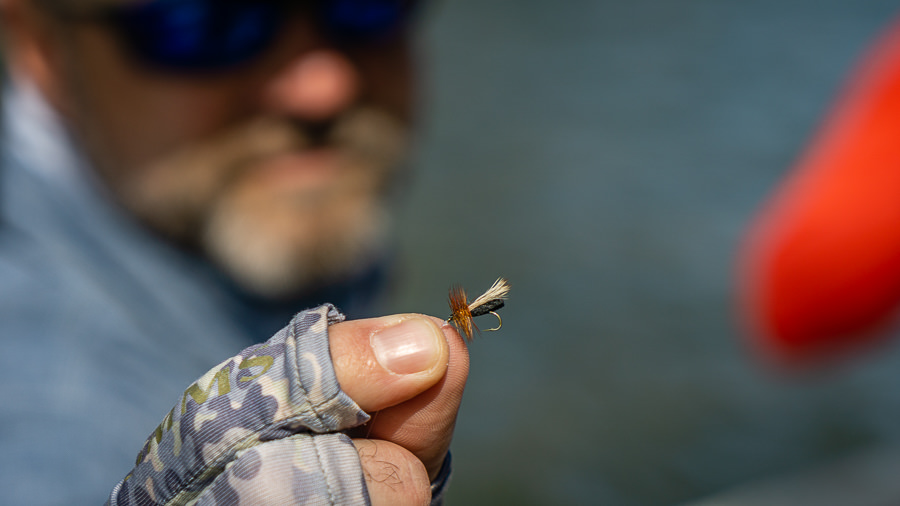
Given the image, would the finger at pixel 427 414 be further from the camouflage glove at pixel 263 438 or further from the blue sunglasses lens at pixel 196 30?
the blue sunglasses lens at pixel 196 30

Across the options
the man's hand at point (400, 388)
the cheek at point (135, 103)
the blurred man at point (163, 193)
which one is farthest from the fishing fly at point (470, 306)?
the cheek at point (135, 103)

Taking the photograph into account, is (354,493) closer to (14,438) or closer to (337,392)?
(337,392)

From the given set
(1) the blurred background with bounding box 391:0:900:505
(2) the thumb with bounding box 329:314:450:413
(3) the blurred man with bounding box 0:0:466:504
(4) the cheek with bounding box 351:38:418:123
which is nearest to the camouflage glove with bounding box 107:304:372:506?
(2) the thumb with bounding box 329:314:450:413

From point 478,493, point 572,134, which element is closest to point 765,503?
point 478,493

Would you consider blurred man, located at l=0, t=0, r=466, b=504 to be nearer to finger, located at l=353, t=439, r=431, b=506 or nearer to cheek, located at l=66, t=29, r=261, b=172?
cheek, located at l=66, t=29, r=261, b=172

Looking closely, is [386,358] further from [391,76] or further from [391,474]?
[391,76]

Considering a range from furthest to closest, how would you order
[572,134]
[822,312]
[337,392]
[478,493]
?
[572,134] < [478,493] < [822,312] < [337,392]
